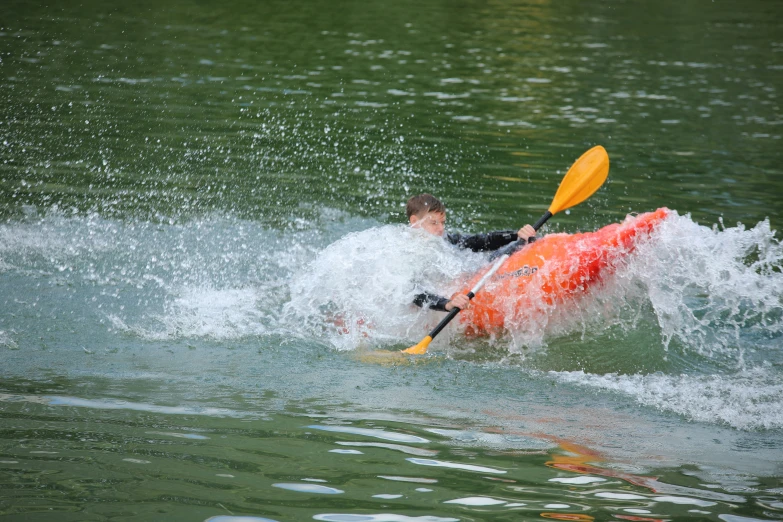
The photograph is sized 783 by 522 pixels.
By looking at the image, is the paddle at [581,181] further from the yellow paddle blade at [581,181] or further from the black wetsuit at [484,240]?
the black wetsuit at [484,240]

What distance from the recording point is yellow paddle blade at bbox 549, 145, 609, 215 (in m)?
6.90

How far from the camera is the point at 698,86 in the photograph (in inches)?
635

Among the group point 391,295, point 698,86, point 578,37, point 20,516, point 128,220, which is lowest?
point 20,516

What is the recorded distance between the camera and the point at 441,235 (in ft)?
22.4

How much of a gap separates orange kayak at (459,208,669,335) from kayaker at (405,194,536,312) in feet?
0.62

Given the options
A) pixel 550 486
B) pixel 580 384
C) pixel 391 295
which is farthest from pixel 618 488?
pixel 391 295

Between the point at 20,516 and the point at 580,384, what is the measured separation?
326 centimetres

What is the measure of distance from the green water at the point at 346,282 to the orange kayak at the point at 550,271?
0.67 ft

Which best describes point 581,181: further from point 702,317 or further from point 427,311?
point 427,311

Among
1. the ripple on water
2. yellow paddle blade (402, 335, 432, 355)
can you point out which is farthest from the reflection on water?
yellow paddle blade (402, 335, 432, 355)

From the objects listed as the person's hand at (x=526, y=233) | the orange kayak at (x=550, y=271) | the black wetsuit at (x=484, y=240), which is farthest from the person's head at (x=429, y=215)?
the person's hand at (x=526, y=233)

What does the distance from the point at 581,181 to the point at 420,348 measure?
1.92m

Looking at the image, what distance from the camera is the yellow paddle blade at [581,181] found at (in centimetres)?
690

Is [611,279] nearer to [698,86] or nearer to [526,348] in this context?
[526,348]
